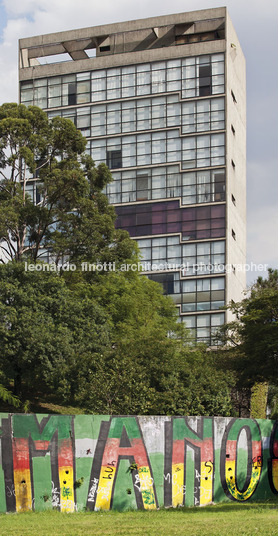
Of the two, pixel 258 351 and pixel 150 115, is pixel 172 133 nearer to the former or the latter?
pixel 150 115

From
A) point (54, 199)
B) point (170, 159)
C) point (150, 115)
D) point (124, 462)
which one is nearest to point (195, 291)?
point (170, 159)

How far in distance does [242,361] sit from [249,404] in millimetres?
5125

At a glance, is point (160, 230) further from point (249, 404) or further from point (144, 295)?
point (249, 404)

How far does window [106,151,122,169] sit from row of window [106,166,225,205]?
0.78m

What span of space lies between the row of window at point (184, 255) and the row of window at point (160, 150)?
28.6ft

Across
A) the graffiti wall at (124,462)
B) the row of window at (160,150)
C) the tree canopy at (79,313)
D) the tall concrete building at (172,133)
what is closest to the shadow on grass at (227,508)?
the graffiti wall at (124,462)

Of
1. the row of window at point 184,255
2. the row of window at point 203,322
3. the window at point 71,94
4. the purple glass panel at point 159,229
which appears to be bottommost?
the row of window at point 203,322

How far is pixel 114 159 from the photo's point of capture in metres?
82.1

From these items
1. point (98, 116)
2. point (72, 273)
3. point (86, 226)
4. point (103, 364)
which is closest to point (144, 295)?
point (72, 273)

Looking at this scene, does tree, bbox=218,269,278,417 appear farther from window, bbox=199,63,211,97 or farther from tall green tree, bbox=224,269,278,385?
window, bbox=199,63,211,97

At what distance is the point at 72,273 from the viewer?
51.9 meters

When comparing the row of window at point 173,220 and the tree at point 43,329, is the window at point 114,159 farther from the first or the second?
the tree at point 43,329

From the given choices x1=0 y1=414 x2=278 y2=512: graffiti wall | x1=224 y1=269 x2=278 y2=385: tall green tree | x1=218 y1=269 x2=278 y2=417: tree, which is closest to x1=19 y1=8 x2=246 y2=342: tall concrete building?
x1=218 y1=269 x2=278 y2=417: tree

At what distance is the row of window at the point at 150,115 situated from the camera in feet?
263
